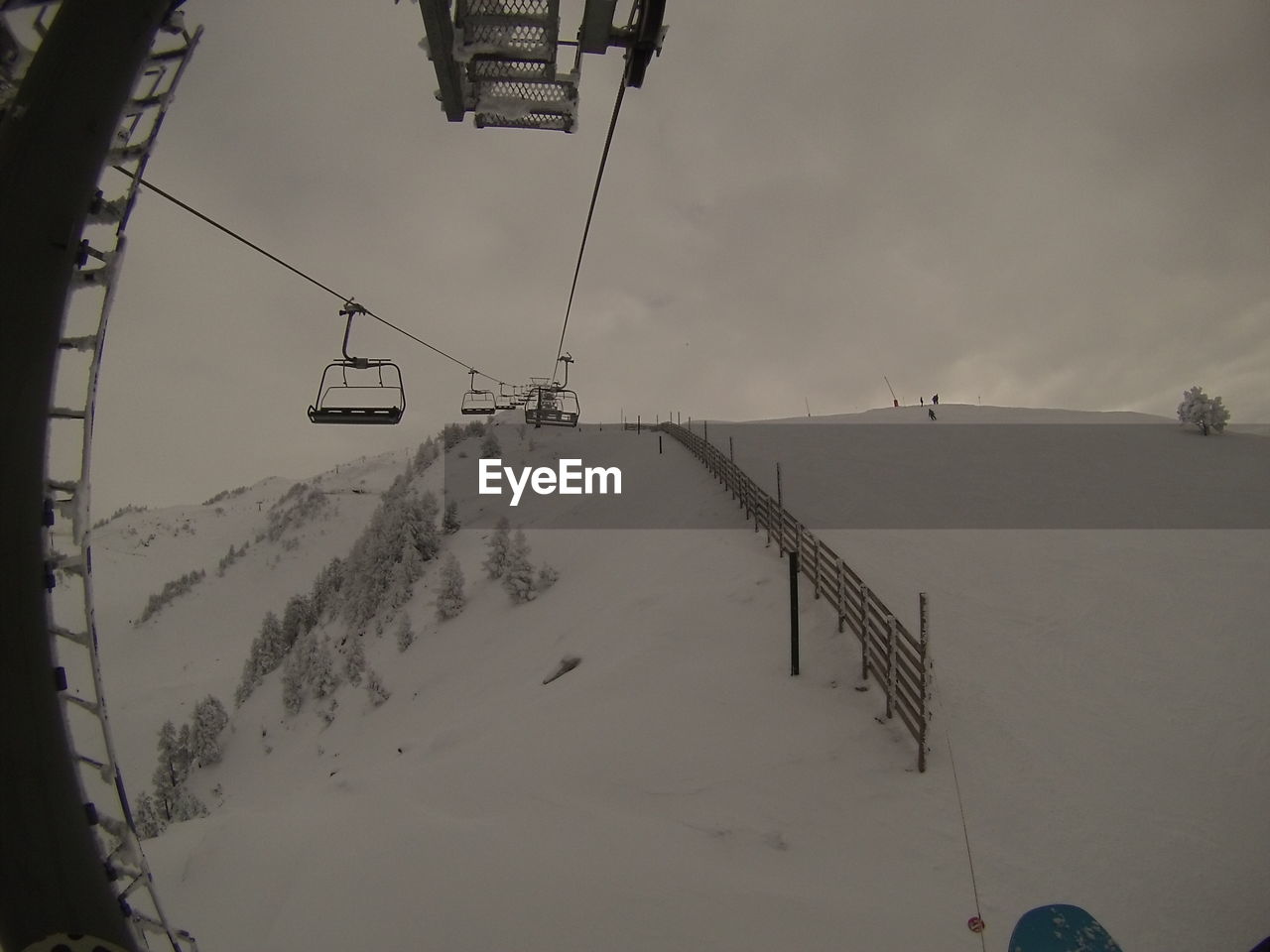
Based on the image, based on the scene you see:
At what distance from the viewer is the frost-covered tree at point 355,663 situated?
1855 centimetres

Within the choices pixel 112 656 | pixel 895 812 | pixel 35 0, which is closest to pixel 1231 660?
pixel 895 812

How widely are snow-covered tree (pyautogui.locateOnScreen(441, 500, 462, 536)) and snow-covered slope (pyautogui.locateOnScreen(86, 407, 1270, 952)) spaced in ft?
36.6

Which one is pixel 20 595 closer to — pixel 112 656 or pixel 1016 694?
pixel 1016 694

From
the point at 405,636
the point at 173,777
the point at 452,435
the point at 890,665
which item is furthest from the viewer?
the point at 452,435

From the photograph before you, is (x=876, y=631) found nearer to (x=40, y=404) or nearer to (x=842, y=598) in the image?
(x=842, y=598)

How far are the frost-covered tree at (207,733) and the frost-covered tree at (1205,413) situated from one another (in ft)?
142

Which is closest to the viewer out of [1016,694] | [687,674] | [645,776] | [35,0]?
[35,0]

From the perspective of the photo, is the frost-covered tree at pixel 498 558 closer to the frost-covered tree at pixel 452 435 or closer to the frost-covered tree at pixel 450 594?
the frost-covered tree at pixel 450 594

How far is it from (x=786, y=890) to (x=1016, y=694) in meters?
5.73

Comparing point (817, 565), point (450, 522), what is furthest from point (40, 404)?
point (450, 522)

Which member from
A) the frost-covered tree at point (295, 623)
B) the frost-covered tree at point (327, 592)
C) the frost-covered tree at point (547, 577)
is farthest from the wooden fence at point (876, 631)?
the frost-covered tree at point (295, 623)

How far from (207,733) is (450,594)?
7.88m

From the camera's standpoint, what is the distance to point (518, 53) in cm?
351

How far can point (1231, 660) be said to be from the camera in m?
9.79
